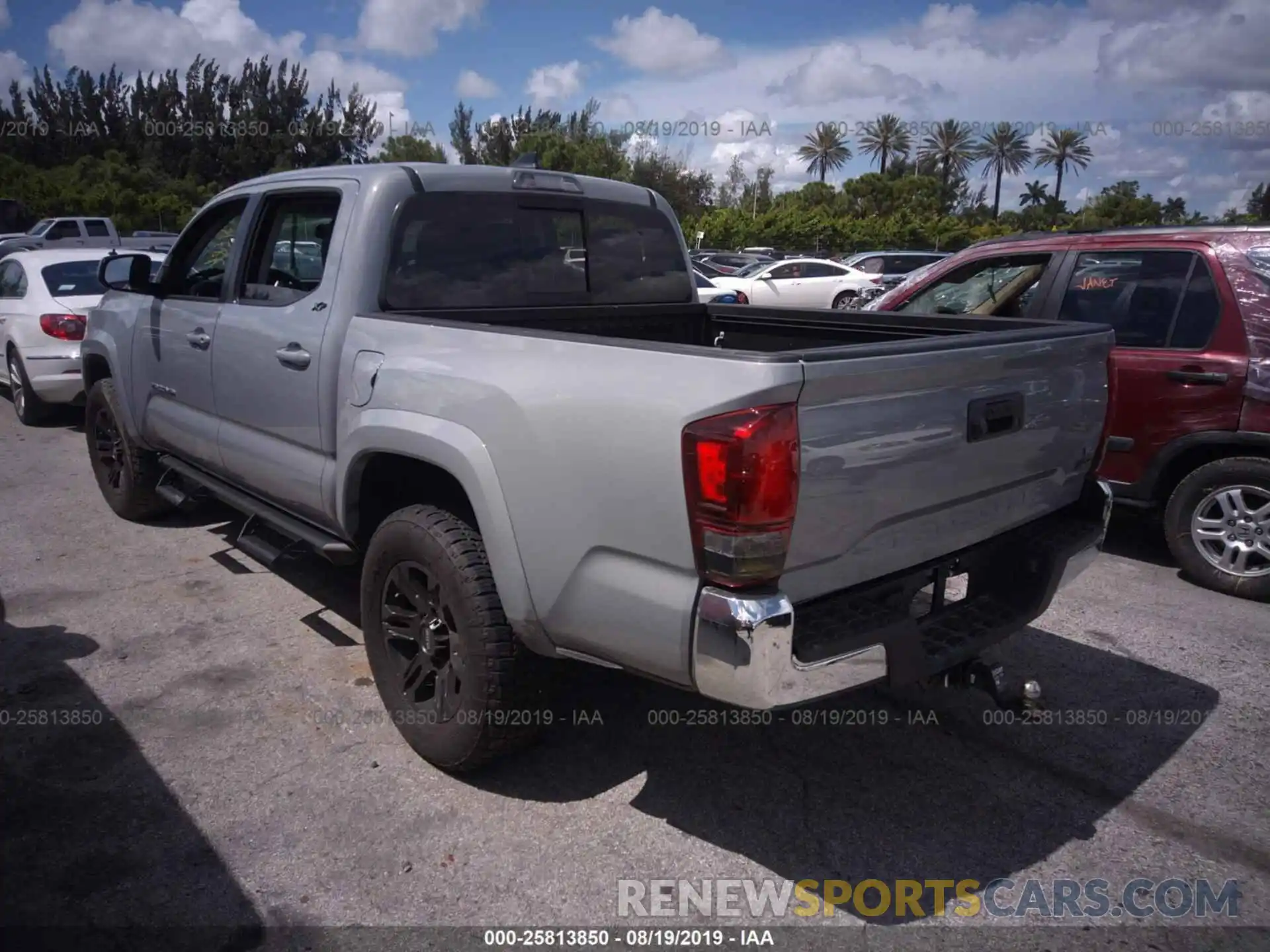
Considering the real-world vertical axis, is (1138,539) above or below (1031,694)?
below

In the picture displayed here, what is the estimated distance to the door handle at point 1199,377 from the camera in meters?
4.83

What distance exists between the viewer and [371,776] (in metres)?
3.29

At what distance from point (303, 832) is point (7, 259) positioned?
858 centimetres

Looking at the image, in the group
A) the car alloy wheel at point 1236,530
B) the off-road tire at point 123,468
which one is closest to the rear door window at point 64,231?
the off-road tire at point 123,468

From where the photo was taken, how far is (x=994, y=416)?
2.82m

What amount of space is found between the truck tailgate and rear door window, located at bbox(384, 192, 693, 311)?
188 cm

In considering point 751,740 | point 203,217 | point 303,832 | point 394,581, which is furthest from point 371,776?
point 203,217

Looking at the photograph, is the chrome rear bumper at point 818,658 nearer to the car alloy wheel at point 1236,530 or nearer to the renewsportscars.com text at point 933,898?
the renewsportscars.com text at point 933,898

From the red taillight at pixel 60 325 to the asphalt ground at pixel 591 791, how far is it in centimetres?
450

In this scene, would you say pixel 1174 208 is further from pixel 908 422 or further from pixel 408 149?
pixel 908 422

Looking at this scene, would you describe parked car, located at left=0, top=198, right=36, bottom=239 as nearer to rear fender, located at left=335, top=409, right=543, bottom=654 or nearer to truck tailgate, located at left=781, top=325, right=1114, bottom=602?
rear fender, located at left=335, top=409, right=543, bottom=654

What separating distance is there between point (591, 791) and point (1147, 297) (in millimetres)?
4131

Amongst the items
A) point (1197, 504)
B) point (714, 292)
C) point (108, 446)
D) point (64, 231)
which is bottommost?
point (1197, 504)

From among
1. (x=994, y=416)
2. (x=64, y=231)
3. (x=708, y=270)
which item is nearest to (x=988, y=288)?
(x=994, y=416)
